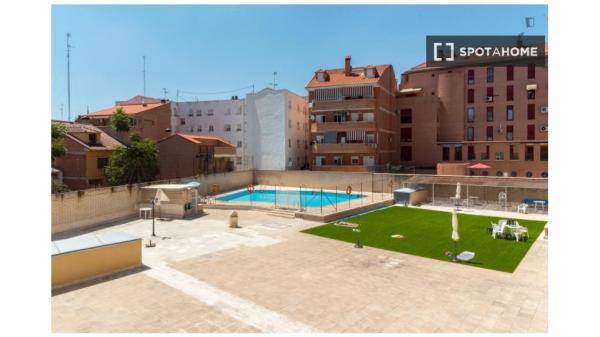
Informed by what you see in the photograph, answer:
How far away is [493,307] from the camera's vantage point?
37.7 ft

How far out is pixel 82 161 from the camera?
42188 millimetres

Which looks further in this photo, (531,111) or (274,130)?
(274,130)

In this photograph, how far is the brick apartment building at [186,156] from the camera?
45531 mm

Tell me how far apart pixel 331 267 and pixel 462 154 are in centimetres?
3968

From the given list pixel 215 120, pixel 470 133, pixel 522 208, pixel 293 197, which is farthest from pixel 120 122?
pixel 470 133

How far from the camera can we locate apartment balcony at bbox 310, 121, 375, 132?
46.0 metres

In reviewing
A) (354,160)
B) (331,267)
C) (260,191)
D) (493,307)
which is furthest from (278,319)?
(354,160)

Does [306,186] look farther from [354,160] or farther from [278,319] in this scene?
[278,319]

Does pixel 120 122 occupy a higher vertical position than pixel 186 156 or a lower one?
higher

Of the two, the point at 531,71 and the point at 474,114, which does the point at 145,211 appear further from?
the point at 531,71

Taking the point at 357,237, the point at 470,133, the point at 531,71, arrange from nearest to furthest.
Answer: the point at 357,237
the point at 531,71
the point at 470,133

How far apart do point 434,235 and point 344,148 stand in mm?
26291

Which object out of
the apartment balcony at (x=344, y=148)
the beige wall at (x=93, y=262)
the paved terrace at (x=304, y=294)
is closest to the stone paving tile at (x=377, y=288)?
the paved terrace at (x=304, y=294)

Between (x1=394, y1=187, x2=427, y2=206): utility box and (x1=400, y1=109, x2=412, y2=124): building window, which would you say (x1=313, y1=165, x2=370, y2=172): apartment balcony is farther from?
(x1=394, y1=187, x2=427, y2=206): utility box
